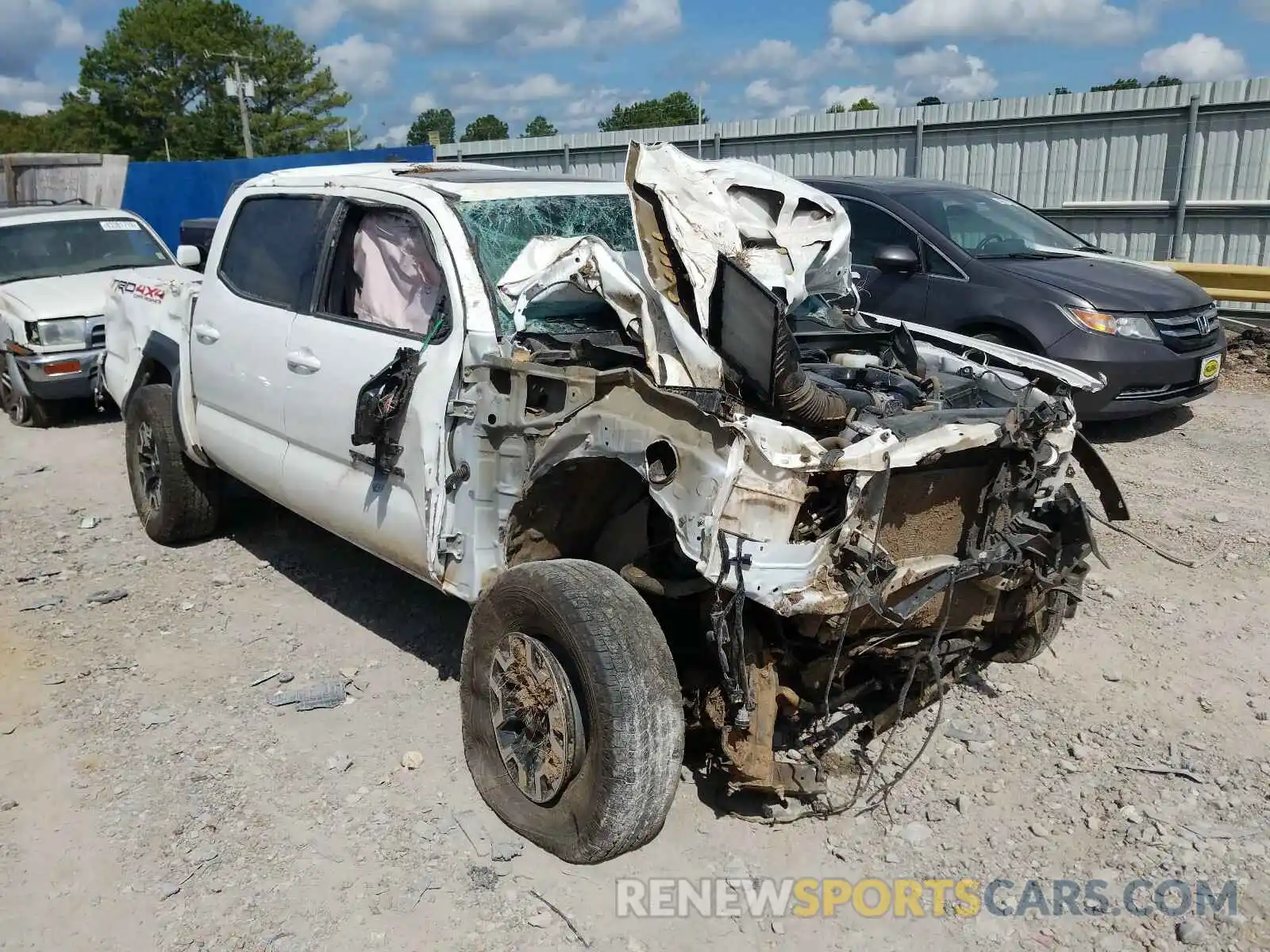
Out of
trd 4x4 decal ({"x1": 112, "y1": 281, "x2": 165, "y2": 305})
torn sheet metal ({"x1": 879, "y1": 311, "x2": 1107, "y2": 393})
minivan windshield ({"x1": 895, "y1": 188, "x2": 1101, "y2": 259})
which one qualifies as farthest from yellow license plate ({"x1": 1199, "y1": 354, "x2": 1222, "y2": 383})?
trd 4x4 decal ({"x1": 112, "y1": 281, "x2": 165, "y2": 305})

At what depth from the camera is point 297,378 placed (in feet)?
13.8

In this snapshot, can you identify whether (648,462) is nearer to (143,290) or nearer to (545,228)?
(545,228)

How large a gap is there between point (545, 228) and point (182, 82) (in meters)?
61.8

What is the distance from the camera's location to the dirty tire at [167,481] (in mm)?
5340

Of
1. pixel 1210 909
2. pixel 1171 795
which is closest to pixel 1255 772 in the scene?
pixel 1171 795

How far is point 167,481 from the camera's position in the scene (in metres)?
5.41

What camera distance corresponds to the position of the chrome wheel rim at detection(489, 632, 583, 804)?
2959mm

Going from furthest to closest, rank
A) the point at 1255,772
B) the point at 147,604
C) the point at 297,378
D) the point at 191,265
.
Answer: the point at 191,265 → the point at 147,604 → the point at 297,378 → the point at 1255,772

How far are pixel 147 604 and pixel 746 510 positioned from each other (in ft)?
11.7

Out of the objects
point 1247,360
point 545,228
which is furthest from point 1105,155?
point 545,228

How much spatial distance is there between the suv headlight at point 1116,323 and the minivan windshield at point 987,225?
2.93 feet

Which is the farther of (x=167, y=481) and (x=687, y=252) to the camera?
(x=167, y=481)

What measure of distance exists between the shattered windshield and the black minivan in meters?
3.63

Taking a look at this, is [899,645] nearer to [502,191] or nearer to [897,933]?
[897,933]
